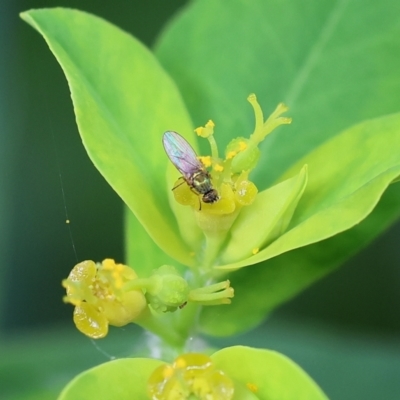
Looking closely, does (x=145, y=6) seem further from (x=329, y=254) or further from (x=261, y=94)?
(x=329, y=254)

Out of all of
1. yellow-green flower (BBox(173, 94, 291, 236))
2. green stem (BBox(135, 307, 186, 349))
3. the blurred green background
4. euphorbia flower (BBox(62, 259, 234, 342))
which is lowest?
the blurred green background

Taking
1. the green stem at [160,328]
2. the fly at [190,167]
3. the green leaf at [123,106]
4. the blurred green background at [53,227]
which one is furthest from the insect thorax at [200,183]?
the blurred green background at [53,227]

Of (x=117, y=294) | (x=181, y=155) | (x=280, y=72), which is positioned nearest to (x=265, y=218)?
(x=181, y=155)

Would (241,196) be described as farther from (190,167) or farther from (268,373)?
(268,373)

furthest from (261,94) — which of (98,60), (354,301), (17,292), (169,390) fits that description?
(17,292)

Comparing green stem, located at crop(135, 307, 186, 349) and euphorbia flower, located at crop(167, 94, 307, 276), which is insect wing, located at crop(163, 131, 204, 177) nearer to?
euphorbia flower, located at crop(167, 94, 307, 276)

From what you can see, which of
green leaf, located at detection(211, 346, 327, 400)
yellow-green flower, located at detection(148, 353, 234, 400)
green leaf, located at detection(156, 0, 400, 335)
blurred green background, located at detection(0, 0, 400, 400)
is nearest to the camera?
green leaf, located at detection(211, 346, 327, 400)

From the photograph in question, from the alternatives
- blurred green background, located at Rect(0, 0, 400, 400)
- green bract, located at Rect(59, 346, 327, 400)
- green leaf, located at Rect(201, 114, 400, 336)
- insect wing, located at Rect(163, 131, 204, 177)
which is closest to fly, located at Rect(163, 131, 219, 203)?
insect wing, located at Rect(163, 131, 204, 177)

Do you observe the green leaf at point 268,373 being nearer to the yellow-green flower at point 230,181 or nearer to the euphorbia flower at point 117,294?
the euphorbia flower at point 117,294
